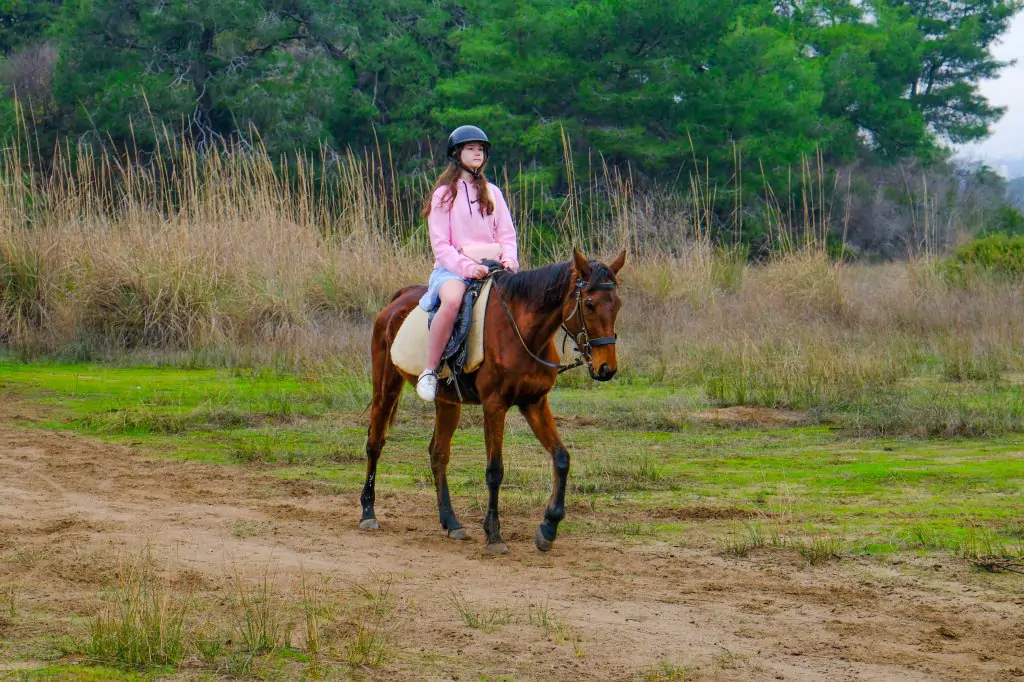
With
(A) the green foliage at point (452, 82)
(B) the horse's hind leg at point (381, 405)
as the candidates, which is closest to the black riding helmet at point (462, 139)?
(B) the horse's hind leg at point (381, 405)

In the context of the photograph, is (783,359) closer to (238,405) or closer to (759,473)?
(759,473)

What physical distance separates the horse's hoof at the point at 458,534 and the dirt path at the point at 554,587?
0.09m

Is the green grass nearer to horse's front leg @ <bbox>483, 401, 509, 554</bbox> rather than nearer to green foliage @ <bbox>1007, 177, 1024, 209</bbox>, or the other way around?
horse's front leg @ <bbox>483, 401, 509, 554</bbox>

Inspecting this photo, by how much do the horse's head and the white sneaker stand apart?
3.11ft

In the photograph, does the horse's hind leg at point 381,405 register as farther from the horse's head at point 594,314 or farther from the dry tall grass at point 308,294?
the dry tall grass at point 308,294

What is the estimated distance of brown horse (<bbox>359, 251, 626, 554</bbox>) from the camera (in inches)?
267

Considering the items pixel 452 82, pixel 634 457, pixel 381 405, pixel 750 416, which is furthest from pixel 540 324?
pixel 452 82

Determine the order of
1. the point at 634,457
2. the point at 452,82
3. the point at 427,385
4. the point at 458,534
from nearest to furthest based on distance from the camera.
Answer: the point at 427,385
the point at 458,534
the point at 634,457
the point at 452,82

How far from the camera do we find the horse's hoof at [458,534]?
24.5 feet

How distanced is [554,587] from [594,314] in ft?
4.85

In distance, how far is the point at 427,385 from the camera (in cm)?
739

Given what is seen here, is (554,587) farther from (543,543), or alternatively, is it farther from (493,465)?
(493,465)

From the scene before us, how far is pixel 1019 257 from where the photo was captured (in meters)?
20.2

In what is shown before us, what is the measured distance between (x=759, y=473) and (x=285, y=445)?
4055mm
